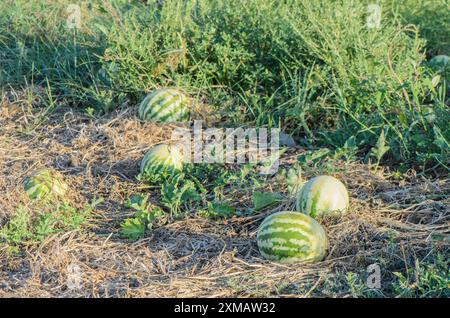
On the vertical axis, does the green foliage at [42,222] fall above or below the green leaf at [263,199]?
below

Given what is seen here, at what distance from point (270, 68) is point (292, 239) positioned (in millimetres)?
2051

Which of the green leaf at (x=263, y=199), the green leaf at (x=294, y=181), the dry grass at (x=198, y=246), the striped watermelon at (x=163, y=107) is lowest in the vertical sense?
the dry grass at (x=198, y=246)

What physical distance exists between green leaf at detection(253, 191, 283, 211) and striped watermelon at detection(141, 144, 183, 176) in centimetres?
59

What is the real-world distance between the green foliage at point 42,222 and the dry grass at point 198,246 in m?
0.05

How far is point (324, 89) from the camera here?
468 cm

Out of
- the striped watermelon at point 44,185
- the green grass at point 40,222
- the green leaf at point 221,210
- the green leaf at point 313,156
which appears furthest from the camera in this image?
the green leaf at point 313,156

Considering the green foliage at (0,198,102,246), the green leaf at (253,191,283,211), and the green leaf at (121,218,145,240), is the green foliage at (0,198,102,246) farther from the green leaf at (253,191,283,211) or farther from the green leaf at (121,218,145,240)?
the green leaf at (253,191,283,211)

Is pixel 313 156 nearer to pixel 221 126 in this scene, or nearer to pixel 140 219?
pixel 221 126

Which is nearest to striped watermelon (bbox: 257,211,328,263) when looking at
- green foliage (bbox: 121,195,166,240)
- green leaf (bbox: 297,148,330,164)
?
green foliage (bbox: 121,195,166,240)

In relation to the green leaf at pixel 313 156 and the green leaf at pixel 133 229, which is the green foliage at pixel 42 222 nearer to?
the green leaf at pixel 133 229

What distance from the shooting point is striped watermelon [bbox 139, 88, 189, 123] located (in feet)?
15.3

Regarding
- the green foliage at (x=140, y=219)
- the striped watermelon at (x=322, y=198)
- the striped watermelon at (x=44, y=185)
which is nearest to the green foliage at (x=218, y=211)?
the green foliage at (x=140, y=219)

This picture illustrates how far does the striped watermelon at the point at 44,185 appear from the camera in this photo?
3.90 m
